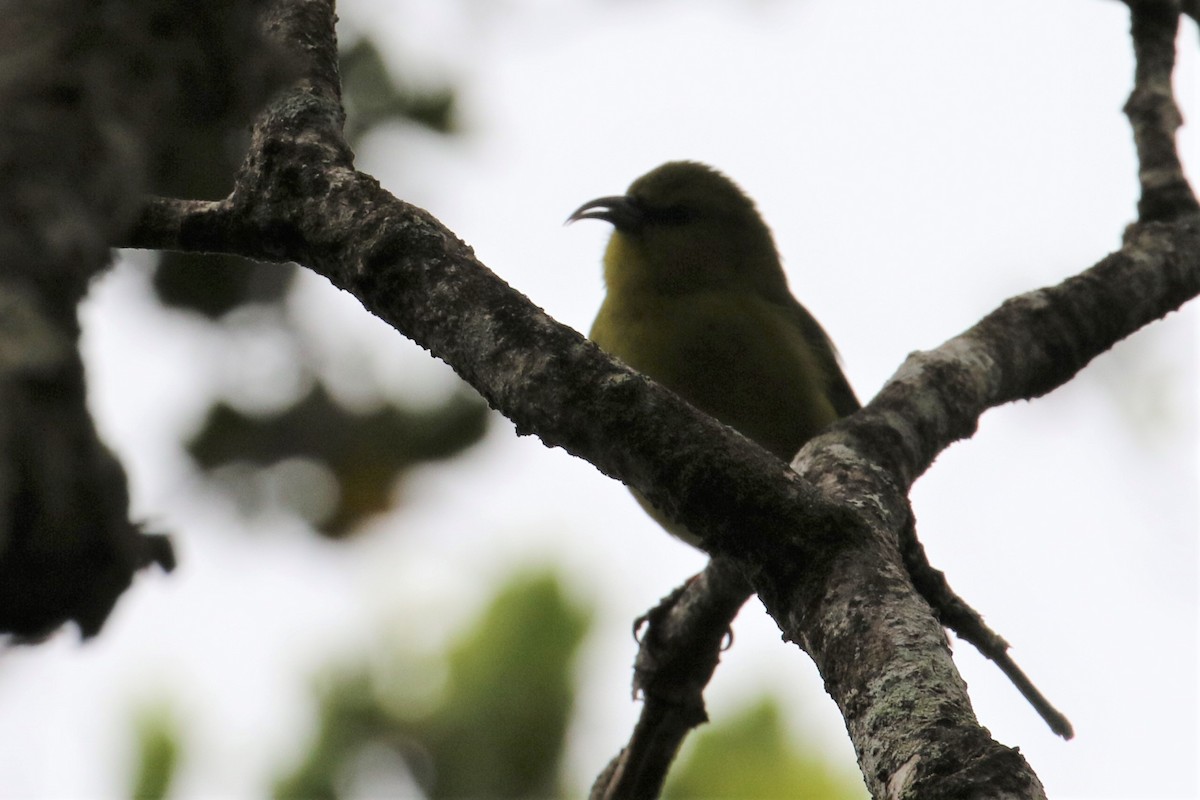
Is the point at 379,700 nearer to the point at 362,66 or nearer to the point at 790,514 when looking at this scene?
the point at 362,66

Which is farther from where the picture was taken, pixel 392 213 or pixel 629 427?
pixel 392 213

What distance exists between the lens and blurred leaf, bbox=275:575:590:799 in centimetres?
497

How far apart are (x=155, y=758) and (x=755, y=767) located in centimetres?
223

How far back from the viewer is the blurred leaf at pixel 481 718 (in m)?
4.97

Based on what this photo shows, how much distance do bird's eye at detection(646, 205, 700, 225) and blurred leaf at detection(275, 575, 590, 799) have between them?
1530 millimetres

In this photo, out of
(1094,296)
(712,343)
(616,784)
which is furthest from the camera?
(712,343)

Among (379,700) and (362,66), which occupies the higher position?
(362,66)

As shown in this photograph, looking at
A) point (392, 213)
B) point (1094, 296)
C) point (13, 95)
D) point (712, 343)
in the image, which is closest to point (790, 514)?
point (392, 213)

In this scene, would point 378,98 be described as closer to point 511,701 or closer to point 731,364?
point 731,364

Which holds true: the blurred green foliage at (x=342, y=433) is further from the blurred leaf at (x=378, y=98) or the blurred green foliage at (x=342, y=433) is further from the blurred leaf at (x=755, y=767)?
the blurred leaf at (x=755, y=767)

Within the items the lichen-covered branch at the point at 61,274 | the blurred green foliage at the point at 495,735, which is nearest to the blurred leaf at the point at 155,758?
the blurred green foliage at the point at 495,735

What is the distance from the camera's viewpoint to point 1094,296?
3.27 metres

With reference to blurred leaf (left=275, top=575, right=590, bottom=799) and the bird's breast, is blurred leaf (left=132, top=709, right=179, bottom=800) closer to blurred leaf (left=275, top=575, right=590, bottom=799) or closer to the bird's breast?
blurred leaf (left=275, top=575, right=590, bottom=799)

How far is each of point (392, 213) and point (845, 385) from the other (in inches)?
144
